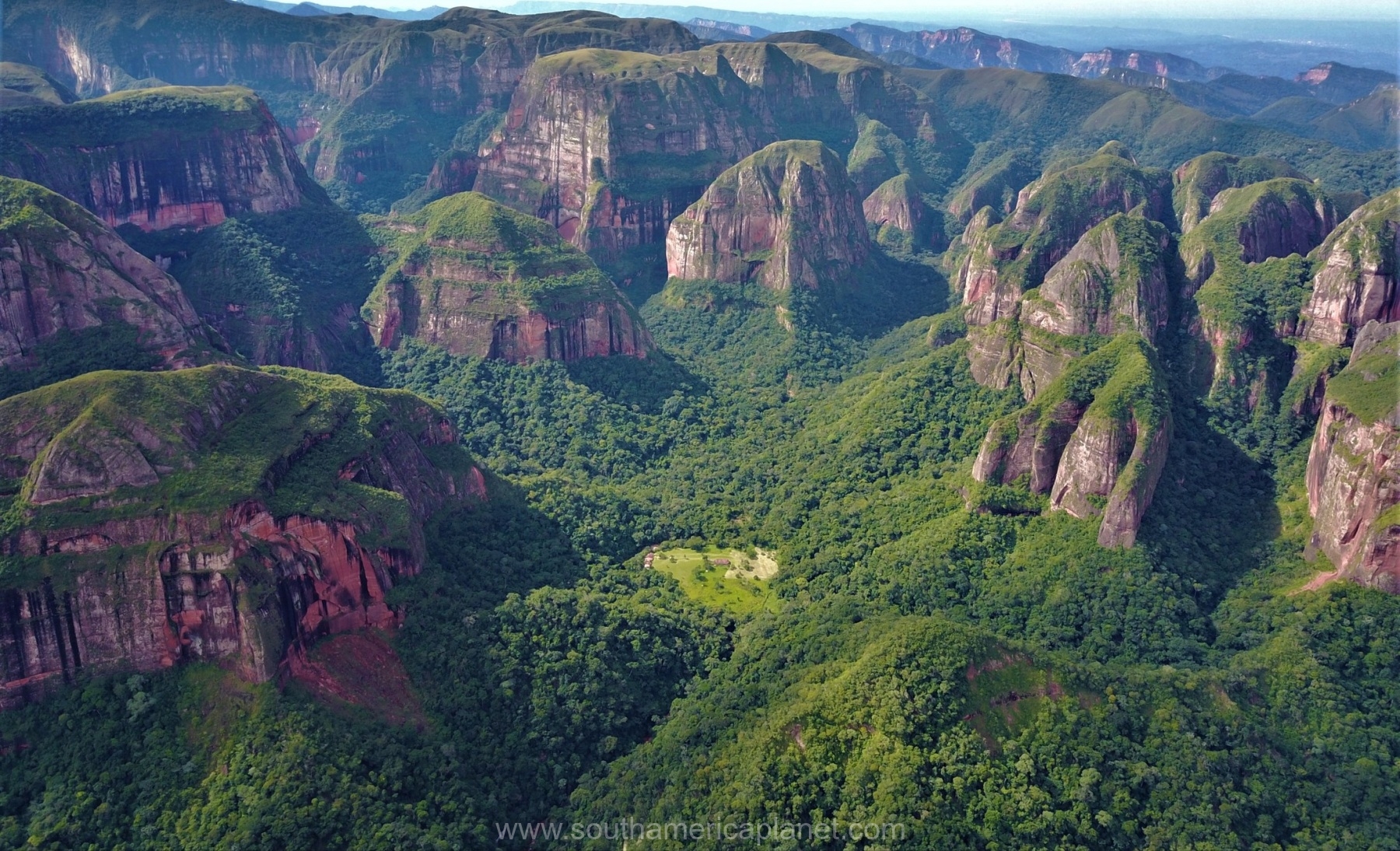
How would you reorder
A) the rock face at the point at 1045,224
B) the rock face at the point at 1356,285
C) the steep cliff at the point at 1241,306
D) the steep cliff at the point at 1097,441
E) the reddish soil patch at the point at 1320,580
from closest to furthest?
the reddish soil patch at the point at 1320,580 → the steep cliff at the point at 1097,441 → the rock face at the point at 1356,285 → the steep cliff at the point at 1241,306 → the rock face at the point at 1045,224

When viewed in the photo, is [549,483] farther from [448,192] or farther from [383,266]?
[448,192]

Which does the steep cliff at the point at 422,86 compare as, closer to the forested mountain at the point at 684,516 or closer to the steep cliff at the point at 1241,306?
the forested mountain at the point at 684,516

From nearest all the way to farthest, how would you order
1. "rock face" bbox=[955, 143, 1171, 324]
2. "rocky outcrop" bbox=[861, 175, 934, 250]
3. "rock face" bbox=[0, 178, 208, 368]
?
"rock face" bbox=[0, 178, 208, 368]
"rock face" bbox=[955, 143, 1171, 324]
"rocky outcrop" bbox=[861, 175, 934, 250]

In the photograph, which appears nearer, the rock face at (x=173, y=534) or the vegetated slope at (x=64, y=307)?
the rock face at (x=173, y=534)

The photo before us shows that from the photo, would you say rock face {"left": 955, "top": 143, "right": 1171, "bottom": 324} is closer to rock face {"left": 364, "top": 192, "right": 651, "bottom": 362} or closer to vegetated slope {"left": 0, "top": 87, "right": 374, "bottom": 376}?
rock face {"left": 364, "top": 192, "right": 651, "bottom": 362}

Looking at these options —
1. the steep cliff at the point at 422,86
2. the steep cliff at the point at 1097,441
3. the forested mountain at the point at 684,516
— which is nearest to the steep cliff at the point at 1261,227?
the forested mountain at the point at 684,516

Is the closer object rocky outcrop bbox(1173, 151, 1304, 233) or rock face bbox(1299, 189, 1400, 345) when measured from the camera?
rock face bbox(1299, 189, 1400, 345)

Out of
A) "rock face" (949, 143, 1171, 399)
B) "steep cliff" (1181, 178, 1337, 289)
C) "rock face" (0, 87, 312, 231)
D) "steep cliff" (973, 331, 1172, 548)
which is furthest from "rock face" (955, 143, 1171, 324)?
"rock face" (0, 87, 312, 231)

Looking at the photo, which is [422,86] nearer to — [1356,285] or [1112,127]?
[1112,127]
